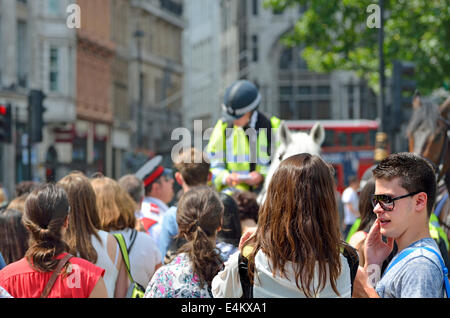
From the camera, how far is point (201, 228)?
4.78 metres

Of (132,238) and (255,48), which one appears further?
(255,48)

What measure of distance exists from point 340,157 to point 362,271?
1322 inches

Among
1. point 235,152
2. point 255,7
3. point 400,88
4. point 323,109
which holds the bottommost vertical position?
point 235,152

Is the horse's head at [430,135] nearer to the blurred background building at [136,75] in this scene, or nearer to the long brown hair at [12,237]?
the long brown hair at [12,237]

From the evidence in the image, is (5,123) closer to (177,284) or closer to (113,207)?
(113,207)

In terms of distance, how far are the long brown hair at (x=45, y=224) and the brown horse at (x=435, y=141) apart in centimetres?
428

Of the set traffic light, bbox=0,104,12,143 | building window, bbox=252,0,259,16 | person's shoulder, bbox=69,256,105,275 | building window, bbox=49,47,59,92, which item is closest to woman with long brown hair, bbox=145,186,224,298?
person's shoulder, bbox=69,256,105,275

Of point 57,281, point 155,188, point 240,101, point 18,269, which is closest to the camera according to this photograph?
point 57,281

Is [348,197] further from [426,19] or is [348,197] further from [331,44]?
[331,44]

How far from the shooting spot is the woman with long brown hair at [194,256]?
446 centimetres

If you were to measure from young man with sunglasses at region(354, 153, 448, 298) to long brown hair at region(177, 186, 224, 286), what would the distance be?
1.08 metres

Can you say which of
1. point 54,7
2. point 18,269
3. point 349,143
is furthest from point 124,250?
point 54,7

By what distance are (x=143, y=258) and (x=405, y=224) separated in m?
2.57
